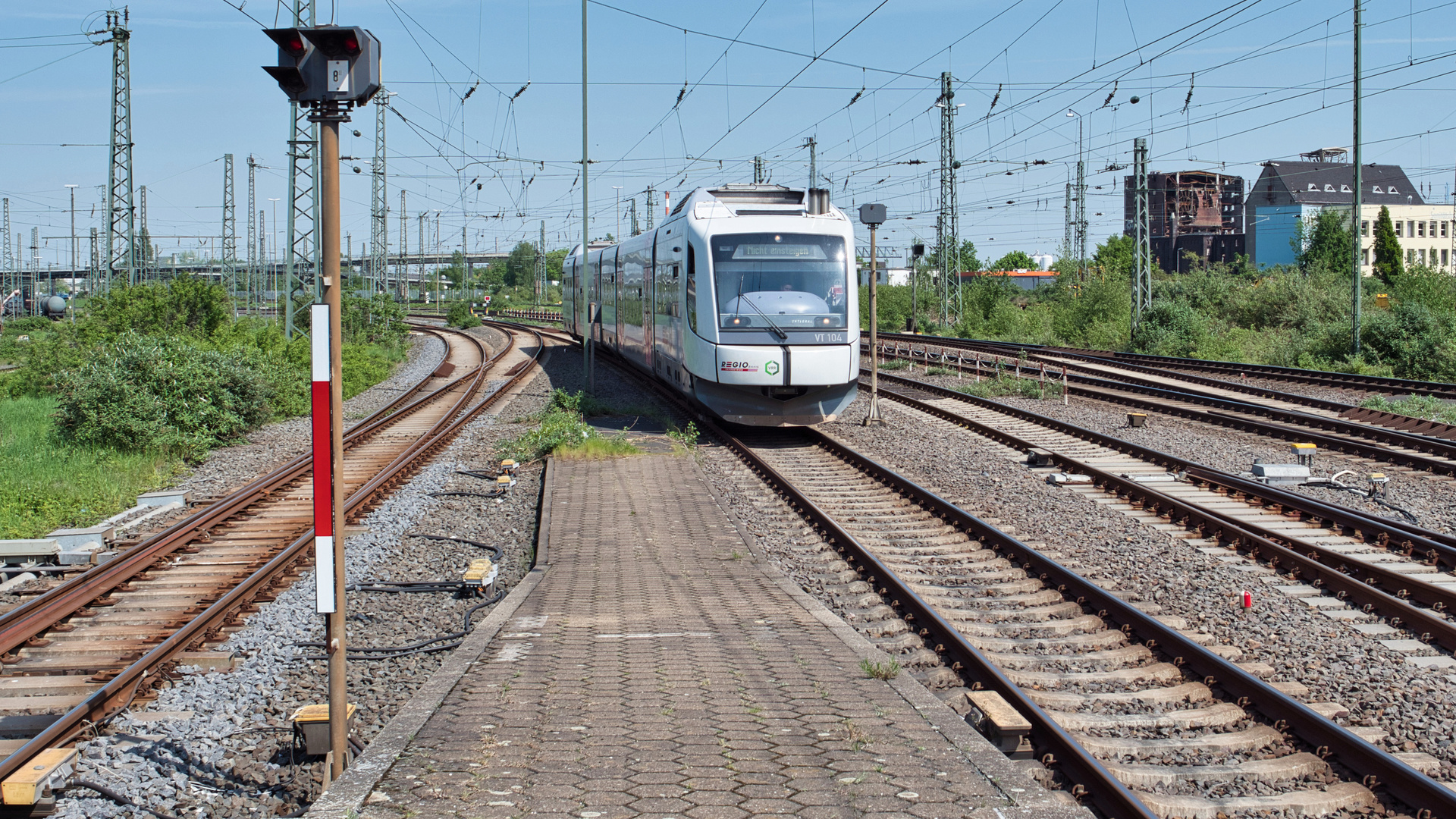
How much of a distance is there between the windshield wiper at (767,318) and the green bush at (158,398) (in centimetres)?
817

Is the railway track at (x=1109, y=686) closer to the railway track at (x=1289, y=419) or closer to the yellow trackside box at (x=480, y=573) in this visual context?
the yellow trackside box at (x=480, y=573)

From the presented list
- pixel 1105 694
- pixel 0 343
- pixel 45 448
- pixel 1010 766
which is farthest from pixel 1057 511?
pixel 0 343

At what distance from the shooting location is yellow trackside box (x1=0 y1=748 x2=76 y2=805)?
4758 mm

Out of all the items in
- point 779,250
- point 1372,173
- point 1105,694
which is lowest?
point 1105,694

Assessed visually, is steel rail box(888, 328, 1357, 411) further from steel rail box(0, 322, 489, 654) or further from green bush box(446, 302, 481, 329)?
green bush box(446, 302, 481, 329)

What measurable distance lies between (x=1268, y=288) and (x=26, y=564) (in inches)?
1517

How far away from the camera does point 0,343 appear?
149ft

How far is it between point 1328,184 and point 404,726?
104 metres

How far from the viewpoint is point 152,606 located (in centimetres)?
819

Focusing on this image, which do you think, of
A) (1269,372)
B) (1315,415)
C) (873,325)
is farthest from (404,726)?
(1269,372)

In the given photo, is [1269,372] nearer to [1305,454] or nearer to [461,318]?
[1305,454]

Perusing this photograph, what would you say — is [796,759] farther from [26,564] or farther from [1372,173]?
[1372,173]

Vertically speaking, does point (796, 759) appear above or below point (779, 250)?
below

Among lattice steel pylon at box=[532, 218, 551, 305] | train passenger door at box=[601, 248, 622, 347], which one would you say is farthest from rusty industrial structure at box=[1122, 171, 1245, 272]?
train passenger door at box=[601, 248, 622, 347]
